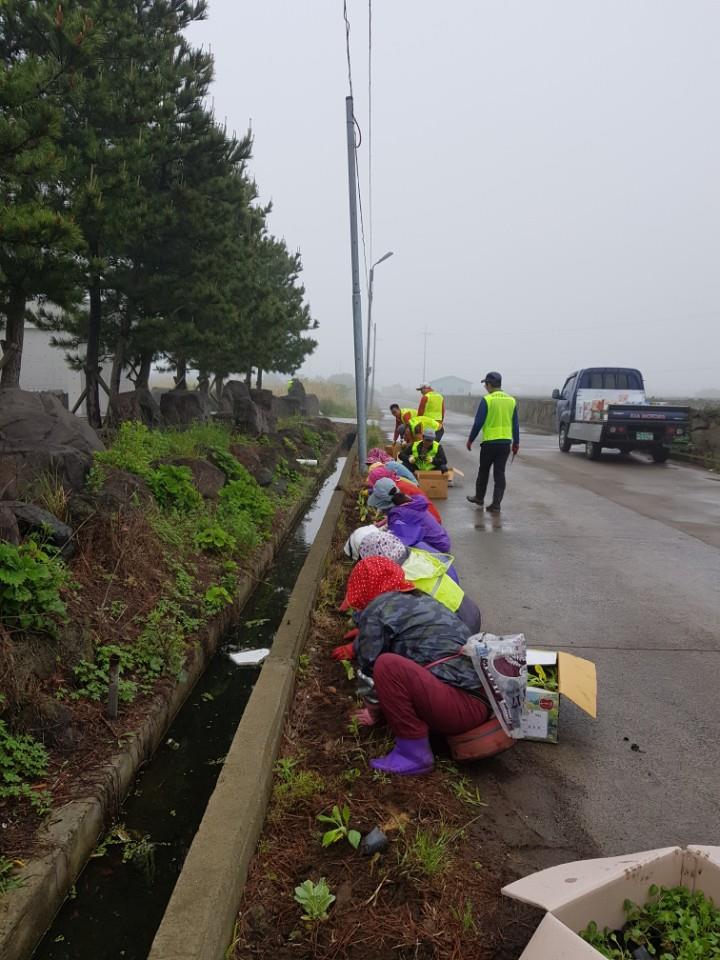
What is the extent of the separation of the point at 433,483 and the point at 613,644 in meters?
5.93

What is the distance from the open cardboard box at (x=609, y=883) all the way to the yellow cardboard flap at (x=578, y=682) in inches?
51.4

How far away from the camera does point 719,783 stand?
10.7ft

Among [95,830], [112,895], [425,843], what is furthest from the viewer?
[95,830]

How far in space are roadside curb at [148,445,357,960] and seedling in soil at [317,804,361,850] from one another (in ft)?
0.99

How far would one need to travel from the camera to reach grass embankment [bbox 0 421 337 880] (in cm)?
330

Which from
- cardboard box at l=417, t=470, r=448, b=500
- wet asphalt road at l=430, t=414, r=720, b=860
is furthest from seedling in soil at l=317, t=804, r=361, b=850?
cardboard box at l=417, t=470, r=448, b=500

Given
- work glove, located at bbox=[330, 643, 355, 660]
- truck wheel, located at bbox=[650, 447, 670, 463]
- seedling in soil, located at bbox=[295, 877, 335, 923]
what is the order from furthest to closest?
truck wheel, located at bbox=[650, 447, 670, 463] → work glove, located at bbox=[330, 643, 355, 660] → seedling in soil, located at bbox=[295, 877, 335, 923]

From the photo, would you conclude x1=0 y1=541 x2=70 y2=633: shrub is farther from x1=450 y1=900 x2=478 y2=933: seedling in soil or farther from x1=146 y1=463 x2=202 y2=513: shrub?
A: x1=146 y1=463 x2=202 y2=513: shrub

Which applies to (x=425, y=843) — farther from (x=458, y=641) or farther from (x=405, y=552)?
(x=405, y=552)

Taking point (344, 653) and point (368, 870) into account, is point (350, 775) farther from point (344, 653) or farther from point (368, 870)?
point (344, 653)

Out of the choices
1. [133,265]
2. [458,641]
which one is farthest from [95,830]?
[133,265]

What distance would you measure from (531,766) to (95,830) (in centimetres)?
213

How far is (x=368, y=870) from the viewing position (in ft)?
8.70

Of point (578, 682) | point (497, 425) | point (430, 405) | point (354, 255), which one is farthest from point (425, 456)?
point (578, 682)
